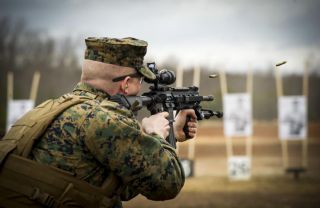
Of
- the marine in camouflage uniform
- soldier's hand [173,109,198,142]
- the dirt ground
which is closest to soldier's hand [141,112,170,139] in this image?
the marine in camouflage uniform

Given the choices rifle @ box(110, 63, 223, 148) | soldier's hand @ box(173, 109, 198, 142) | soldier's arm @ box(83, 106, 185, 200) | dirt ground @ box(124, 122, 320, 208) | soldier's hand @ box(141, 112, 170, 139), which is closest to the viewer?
soldier's arm @ box(83, 106, 185, 200)

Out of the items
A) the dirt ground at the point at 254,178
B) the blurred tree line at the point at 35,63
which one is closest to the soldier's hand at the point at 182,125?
the dirt ground at the point at 254,178

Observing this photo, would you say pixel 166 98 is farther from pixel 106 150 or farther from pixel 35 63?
pixel 35 63

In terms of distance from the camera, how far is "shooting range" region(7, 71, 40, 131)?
1262 centimetres

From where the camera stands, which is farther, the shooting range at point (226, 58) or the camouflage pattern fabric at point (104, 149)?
the shooting range at point (226, 58)

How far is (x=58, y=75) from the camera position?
47.9 feet

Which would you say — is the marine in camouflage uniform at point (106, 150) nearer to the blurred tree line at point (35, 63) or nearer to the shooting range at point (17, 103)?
the shooting range at point (17, 103)

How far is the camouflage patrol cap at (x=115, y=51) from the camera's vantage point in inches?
109

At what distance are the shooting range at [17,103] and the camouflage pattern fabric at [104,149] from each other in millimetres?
10082

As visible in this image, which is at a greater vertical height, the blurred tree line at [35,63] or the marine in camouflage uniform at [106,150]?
the blurred tree line at [35,63]

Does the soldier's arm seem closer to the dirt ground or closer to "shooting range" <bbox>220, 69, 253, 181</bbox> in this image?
the dirt ground

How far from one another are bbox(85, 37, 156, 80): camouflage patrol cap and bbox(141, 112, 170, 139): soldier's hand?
0.30 metres

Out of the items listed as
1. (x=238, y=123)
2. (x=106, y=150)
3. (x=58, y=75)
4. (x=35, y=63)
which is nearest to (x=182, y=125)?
(x=106, y=150)

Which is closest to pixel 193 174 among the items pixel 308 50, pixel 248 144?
pixel 248 144
